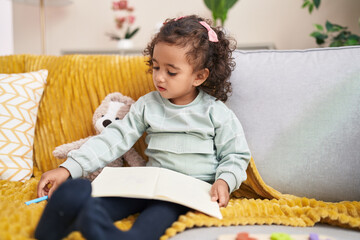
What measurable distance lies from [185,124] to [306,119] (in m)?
0.38

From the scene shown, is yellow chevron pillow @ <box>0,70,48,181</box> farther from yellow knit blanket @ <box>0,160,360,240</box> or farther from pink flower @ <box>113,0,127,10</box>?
pink flower @ <box>113,0,127,10</box>

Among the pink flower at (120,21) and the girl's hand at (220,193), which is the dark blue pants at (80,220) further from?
the pink flower at (120,21)

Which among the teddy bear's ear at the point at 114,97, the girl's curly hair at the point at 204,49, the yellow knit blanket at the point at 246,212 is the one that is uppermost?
the girl's curly hair at the point at 204,49

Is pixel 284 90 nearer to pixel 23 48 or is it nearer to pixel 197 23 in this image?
pixel 197 23

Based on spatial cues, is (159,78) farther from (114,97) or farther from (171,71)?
(114,97)

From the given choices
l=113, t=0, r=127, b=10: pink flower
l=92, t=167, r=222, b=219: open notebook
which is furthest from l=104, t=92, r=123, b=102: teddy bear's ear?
l=113, t=0, r=127, b=10: pink flower

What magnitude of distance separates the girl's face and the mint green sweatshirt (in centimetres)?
7

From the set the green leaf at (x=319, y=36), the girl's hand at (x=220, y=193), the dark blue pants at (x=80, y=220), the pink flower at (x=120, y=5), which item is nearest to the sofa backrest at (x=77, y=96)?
the girl's hand at (x=220, y=193)

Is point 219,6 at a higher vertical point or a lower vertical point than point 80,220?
higher

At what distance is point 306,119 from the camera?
1.02 meters

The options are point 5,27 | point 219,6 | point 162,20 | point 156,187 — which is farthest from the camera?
point 162,20

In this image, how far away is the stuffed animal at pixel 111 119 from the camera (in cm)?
110

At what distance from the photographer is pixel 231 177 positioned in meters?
0.91

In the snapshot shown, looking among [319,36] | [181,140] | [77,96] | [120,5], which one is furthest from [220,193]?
[120,5]
